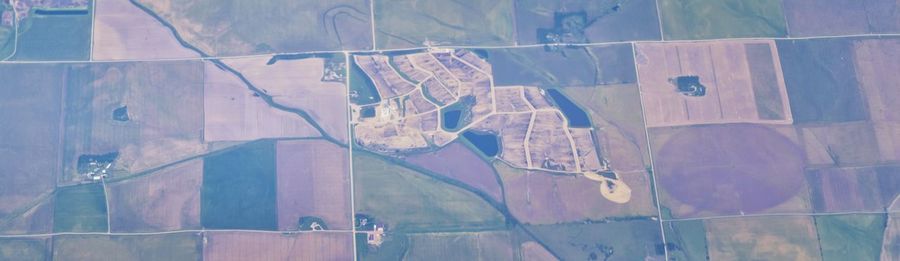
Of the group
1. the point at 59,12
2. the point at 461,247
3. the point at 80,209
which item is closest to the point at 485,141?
the point at 461,247

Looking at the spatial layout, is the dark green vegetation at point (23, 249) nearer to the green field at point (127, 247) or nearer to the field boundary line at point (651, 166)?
the green field at point (127, 247)

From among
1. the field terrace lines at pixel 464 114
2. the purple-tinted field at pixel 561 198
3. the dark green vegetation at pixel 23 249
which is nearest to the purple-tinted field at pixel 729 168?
the purple-tinted field at pixel 561 198

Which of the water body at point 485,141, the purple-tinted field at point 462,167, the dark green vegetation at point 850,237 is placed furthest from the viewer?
the water body at point 485,141

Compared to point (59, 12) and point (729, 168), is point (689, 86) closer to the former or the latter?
point (729, 168)

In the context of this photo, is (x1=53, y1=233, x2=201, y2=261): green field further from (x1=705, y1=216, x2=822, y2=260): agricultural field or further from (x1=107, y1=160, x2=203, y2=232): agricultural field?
(x1=705, y1=216, x2=822, y2=260): agricultural field

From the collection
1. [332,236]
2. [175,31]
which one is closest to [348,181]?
[332,236]

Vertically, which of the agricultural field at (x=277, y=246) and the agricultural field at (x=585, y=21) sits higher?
the agricultural field at (x=585, y=21)

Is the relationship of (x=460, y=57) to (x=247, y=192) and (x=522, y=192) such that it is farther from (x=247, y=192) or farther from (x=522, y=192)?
(x=247, y=192)
